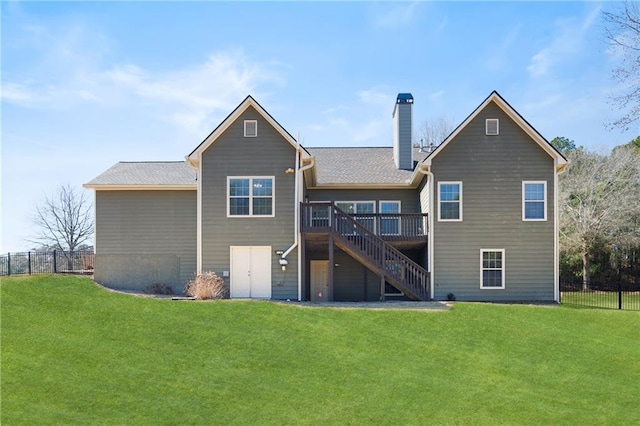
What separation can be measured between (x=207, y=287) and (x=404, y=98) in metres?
13.9

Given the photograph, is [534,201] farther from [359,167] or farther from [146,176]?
[146,176]

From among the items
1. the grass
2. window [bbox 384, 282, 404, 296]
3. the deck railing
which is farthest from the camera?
window [bbox 384, 282, 404, 296]

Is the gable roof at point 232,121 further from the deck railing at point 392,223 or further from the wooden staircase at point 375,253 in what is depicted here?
the wooden staircase at point 375,253

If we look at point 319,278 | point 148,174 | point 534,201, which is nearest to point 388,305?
point 319,278

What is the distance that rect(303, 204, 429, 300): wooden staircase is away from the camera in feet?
70.7

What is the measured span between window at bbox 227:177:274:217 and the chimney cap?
9030 millimetres

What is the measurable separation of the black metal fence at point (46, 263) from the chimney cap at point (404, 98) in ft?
54.0

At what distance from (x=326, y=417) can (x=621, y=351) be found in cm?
989

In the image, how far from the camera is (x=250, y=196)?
22234 millimetres

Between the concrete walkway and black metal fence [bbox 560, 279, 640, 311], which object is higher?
the concrete walkway

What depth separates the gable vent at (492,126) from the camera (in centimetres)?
2269

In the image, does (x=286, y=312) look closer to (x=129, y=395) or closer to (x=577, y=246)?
(x=129, y=395)

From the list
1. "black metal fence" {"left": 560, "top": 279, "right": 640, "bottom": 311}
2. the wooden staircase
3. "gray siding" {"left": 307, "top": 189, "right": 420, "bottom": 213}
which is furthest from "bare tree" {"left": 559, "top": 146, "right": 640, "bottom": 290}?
the wooden staircase

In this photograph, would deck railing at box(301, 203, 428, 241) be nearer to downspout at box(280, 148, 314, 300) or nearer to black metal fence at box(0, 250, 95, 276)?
downspout at box(280, 148, 314, 300)
